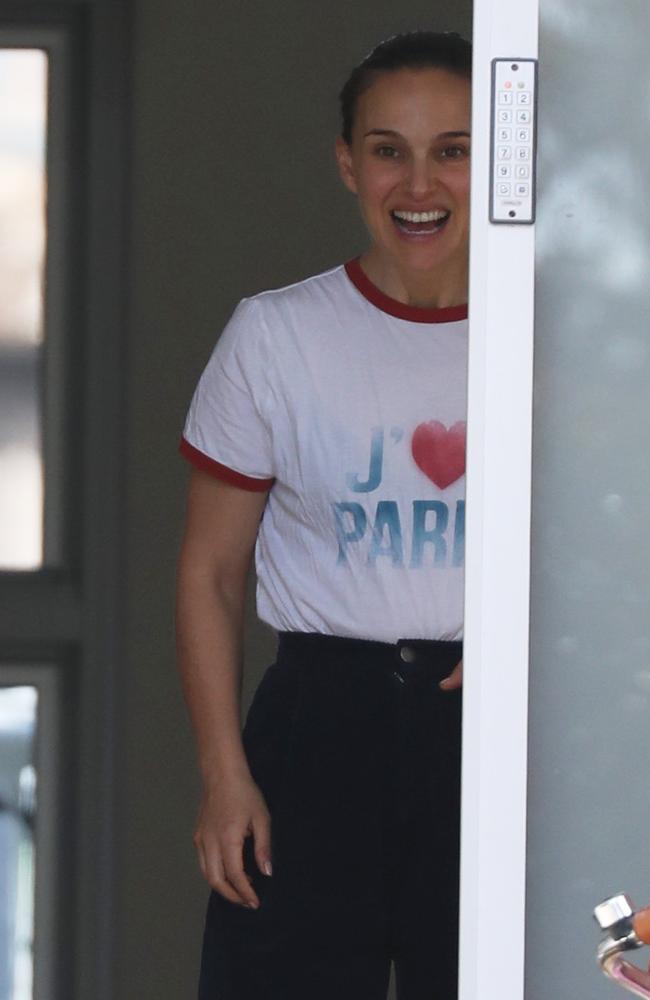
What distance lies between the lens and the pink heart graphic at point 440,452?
193cm

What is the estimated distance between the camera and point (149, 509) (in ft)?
12.5

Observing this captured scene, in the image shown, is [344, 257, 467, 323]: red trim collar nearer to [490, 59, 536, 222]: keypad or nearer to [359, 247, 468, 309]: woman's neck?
[359, 247, 468, 309]: woman's neck

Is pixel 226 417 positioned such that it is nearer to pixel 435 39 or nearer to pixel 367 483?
pixel 367 483

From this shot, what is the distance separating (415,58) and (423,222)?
0.62ft

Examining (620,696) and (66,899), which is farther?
(66,899)

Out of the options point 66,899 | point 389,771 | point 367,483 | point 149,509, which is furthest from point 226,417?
point 66,899

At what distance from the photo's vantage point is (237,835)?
198 cm

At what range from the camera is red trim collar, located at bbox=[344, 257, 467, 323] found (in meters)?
2.04

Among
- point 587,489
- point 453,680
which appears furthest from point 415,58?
point 587,489

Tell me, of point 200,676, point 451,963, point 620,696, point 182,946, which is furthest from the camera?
point 182,946

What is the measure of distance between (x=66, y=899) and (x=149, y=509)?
0.83 m

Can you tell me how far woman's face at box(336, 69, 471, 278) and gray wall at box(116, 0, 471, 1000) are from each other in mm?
1725

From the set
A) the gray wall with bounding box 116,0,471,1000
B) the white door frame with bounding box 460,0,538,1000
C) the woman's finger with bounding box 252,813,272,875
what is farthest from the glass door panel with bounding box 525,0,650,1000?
the gray wall with bounding box 116,0,471,1000

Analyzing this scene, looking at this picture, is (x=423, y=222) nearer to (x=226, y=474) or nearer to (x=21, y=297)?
(x=226, y=474)
